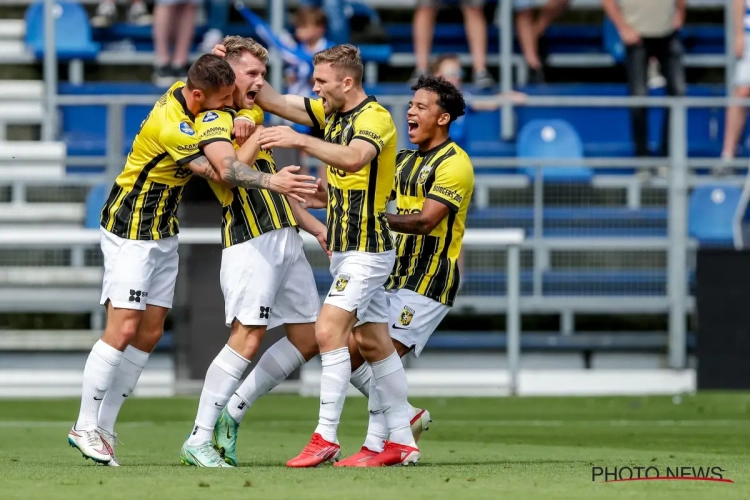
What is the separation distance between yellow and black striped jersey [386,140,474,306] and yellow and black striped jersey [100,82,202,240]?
1.27 m

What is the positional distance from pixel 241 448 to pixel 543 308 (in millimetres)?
5227

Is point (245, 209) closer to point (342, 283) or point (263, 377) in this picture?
point (342, 283)

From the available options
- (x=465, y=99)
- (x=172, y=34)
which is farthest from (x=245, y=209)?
(x=172, y=34)

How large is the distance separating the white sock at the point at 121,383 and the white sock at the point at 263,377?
Answer: 0.61m

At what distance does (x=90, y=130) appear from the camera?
47.4 ft

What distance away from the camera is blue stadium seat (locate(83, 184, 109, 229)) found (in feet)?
40.9

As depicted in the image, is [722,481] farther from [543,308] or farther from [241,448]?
[543,308]

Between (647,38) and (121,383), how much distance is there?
9.09m

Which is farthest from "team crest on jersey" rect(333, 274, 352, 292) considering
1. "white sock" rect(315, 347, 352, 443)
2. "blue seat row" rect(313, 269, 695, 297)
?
"blue seat row" rect(313, 269, 695, 297)

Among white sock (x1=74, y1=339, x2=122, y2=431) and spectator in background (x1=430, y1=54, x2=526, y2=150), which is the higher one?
spectator in background (x1=430, y1=54, x2=526, y2=150)

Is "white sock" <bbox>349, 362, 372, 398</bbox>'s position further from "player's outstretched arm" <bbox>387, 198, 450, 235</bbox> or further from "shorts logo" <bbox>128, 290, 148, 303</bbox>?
"shorts logo" <bbox>128, 290, 148, 303</bbox>

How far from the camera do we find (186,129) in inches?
262

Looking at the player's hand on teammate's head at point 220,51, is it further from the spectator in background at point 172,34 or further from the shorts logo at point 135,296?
the spectator in background at point 172,34

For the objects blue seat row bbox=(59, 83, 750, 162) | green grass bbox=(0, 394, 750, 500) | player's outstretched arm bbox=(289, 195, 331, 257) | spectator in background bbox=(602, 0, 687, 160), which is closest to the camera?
green grass bbox=(0, 394, 750, 500)
